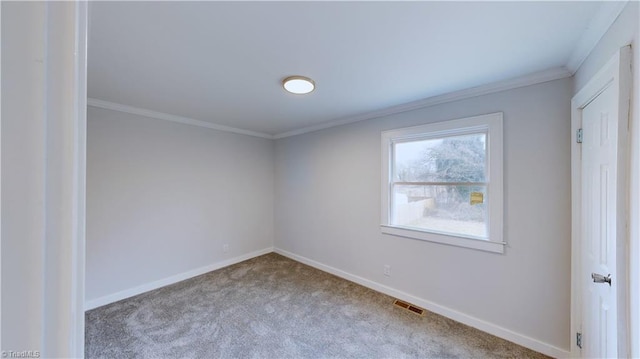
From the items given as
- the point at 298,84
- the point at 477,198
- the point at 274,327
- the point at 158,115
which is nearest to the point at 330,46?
the point at 298,84

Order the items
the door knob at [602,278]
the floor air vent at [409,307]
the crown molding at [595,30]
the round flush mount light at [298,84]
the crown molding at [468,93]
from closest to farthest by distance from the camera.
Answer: the crown molding at [595,30] → the door knob at [602,278] → the crown molding at [468,93] → the round flush mount light at [298,84] → the floor air vent at [409,307]

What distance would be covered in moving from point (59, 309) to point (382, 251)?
2.99 m

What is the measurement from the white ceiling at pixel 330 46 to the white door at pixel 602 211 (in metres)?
0.37

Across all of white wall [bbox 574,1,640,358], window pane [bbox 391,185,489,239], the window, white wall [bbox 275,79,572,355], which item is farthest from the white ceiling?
window pane [bbox 391,185,489,239]

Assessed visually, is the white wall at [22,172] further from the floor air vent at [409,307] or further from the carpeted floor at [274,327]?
the floor air vent at [409,307]

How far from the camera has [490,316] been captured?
2.23 meters

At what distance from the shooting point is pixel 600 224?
1.46 m

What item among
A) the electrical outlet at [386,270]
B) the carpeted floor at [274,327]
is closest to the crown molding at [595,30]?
the carpeted floor at [274,327]

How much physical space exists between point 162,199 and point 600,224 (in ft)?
13.3

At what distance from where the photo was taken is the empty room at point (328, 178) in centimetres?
28

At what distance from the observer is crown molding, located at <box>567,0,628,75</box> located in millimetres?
1220

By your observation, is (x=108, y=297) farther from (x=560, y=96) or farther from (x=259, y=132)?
(x=560, y=96)

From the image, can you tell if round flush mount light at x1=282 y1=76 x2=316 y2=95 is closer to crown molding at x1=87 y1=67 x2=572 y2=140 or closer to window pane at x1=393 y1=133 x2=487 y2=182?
crown molding at x1=87 y1=67 x2=572 y2=140

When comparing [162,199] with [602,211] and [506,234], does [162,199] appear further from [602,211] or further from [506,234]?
[602,211]
